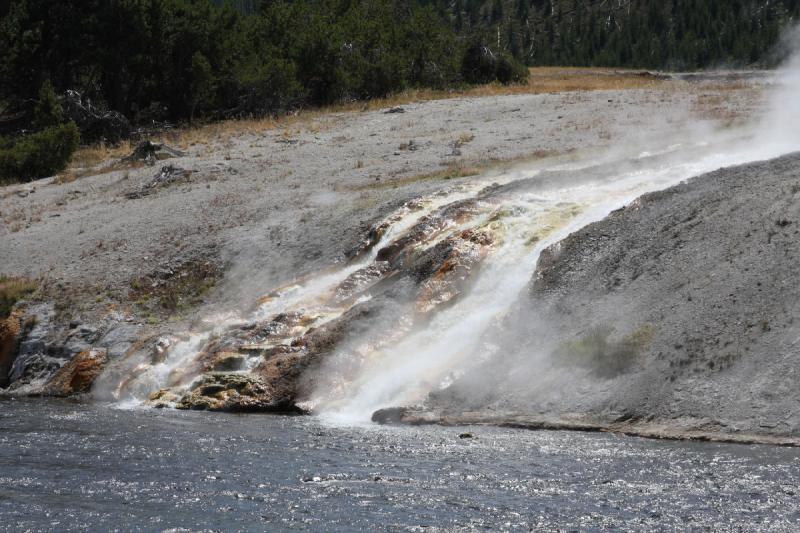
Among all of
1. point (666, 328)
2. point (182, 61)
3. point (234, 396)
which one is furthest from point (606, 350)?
point (182, 61)

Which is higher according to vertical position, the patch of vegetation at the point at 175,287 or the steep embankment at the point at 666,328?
the steep embankment at the point at 666,328

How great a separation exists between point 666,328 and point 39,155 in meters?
29.9

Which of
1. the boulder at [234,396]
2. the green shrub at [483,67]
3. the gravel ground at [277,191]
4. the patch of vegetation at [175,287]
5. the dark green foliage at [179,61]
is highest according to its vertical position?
the dark green foliage at [179,61]

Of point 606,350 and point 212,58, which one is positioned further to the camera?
point 212,58

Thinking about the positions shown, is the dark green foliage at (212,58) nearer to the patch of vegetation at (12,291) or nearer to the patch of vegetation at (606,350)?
the patch of vegetation at (12,291)

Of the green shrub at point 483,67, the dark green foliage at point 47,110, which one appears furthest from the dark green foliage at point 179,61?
the dark green foliage at point 47,110

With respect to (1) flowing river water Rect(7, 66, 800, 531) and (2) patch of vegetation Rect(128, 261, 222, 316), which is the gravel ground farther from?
(1) flowing river water Rect(7, 66, 800, 531)

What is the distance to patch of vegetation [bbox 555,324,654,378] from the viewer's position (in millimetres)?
16156

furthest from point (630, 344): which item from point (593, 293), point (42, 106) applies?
point (42, 106)

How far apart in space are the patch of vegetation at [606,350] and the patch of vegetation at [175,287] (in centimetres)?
1076

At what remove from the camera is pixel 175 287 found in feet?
83.6

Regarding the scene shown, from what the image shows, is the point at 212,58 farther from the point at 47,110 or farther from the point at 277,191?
the point at 277,191

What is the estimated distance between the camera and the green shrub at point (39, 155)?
3925 cm

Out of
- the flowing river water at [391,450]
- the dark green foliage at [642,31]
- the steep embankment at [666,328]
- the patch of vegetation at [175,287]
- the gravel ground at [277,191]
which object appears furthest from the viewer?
the dark green foliage at [642,31]
